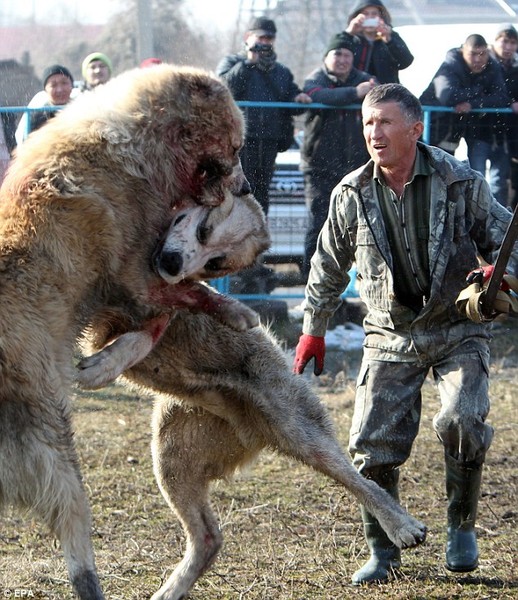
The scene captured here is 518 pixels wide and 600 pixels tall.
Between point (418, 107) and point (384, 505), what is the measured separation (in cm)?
179

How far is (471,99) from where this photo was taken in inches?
355

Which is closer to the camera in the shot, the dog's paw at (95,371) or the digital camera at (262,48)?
the dog's paw at (95,371)

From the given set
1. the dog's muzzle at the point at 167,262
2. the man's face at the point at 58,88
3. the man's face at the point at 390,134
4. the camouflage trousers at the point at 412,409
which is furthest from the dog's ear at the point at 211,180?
the man's face at the point at 58,88

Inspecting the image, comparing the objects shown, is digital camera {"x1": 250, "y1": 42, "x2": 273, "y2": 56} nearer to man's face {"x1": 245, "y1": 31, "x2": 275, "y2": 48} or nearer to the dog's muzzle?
man's face {"x1": 245, "y1": 31, "x2": 275, "y2": 48}

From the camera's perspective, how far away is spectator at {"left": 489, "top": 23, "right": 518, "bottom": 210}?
9.16m

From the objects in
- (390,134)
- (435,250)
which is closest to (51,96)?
(390,134)

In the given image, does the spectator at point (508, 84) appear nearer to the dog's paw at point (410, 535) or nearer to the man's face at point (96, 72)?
Answer: the man's face at point (96, 72)

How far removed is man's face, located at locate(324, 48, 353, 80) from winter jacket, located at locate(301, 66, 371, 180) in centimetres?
5

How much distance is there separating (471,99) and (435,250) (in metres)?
4.75

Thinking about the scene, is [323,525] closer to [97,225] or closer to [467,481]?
[467,481]

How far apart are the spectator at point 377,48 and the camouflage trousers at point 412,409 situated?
457cm

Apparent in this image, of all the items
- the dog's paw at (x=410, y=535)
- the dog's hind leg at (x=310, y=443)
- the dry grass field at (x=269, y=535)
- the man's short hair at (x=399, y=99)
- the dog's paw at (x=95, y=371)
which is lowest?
the dry grass field at (x=269, y=535)

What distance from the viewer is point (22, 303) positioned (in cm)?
364

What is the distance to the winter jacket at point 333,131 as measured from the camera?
867 cm
